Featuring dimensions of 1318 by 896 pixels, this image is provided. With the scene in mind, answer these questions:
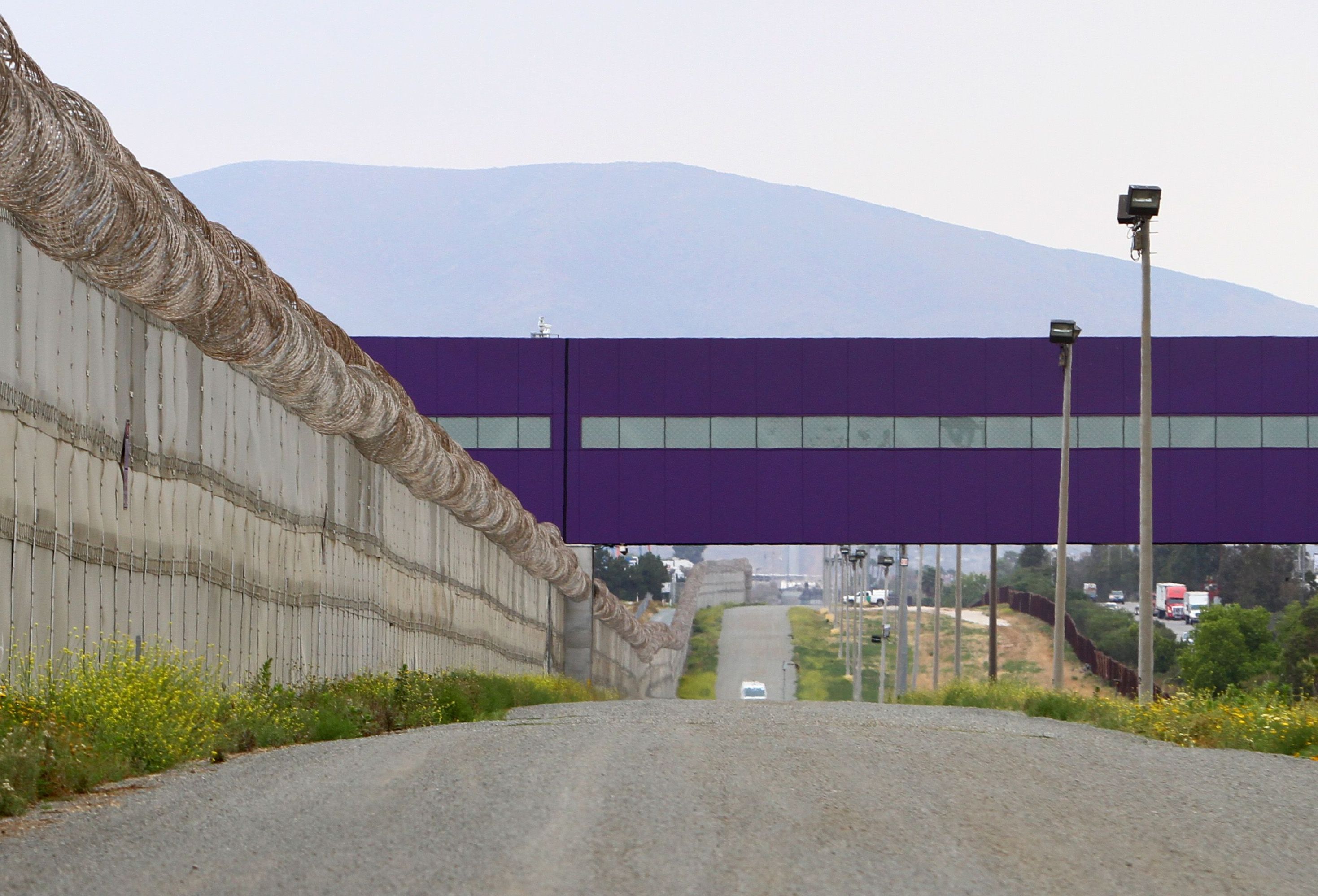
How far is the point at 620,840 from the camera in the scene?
8367 mm

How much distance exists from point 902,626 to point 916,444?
47.0 feet

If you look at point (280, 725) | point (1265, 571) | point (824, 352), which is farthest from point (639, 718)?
point (1265, 571)

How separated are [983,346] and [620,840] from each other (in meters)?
49.9

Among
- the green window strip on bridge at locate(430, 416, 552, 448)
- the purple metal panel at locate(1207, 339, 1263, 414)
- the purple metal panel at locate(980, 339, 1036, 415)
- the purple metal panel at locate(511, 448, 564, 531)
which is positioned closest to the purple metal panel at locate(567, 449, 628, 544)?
the purple metal panel at locate(511, 448, 564, 531)

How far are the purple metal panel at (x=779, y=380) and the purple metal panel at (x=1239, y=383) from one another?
13.1m

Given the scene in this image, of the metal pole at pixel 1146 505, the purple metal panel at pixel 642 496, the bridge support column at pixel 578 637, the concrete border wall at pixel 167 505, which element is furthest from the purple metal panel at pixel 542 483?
the concrete border wall at pixel 167 505

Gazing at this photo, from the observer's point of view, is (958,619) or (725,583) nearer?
(958,619)

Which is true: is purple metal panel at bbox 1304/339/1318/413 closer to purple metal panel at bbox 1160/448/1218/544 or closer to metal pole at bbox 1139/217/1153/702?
purple metal panel at bbox 1160/448/1218/544

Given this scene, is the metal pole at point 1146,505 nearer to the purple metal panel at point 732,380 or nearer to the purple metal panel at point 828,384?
the purple metal panel at point 828,384

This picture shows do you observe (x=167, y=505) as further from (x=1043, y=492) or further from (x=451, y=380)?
(x=1043, y=492)

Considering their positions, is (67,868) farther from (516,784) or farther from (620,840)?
(516,784)

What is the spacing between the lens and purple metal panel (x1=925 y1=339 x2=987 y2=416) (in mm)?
56312

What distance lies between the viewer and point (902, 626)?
2685 inches

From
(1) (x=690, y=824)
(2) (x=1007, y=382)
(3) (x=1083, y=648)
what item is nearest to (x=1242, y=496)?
(2) (x=1007, y=382)
